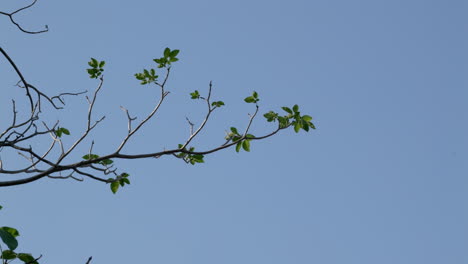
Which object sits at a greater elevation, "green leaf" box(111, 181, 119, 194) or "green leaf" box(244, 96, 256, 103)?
"green leaf" box(244, 96, 256, 103)

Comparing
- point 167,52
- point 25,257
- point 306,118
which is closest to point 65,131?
point 167,52

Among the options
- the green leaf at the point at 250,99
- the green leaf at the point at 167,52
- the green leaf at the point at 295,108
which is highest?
the green leaf at the point at 250,99

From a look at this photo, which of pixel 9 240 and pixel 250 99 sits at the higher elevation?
pixel 250 99

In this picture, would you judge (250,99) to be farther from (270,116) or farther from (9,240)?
(9,240)

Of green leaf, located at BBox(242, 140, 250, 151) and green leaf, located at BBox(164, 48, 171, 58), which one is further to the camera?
green leaf, located at BBox(164, 48, 171, 58)

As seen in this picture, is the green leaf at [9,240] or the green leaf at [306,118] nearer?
the green leaf at [9,240]

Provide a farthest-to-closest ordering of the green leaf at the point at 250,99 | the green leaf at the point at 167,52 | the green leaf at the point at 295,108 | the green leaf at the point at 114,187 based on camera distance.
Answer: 1. the green leaf at the point at 250,99
2. the green leaf at the point at 167,52
3. the green leaf at the point at 295,108
4. the green leaf at the point at 114,187

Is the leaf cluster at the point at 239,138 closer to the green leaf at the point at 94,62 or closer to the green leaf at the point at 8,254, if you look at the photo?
the green leaf at the point at 94,62

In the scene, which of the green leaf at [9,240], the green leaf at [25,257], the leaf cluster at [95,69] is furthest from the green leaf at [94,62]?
the green leaf at [9,240]

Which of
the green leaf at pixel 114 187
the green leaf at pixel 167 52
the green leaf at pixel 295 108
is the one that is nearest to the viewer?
the green leaf at pixel 114 187

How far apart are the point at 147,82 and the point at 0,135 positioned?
198 cm

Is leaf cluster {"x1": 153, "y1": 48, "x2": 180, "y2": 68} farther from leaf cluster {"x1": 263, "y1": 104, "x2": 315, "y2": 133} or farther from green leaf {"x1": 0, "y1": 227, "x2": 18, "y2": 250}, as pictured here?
green leaf {"x1": 0, "y1": 227, "x2": 18, "y2": 250}

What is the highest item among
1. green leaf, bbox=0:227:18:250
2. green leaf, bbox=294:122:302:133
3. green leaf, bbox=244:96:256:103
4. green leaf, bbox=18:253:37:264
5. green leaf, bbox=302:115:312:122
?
green leaf, bbox=244:96:256:103

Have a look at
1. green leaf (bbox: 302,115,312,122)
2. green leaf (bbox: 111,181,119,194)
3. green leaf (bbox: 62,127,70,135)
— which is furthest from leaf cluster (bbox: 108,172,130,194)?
green leaf (bbox: 302,115,312,122)
